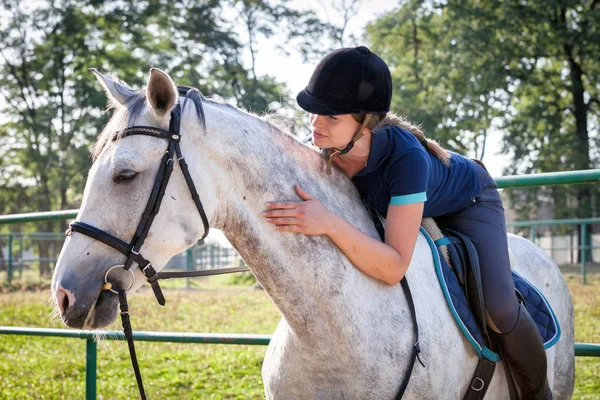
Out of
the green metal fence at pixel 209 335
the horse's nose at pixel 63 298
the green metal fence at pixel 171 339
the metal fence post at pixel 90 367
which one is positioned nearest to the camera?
the horse's nose at pixel 63 298

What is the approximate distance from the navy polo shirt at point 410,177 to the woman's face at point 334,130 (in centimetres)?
11

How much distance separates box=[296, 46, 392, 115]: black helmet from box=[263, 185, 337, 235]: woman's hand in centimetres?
37

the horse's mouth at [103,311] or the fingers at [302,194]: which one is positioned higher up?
the fingers at [302,194]

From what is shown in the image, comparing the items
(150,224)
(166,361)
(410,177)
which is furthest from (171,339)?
(166,361)

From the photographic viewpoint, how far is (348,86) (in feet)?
7.18

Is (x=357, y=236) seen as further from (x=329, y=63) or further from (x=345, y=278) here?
(x=329, y=63)

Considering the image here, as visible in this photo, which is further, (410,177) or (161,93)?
(410,177)

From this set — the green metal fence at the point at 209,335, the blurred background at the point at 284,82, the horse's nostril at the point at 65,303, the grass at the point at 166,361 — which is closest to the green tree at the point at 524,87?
the blurred background at the point at 284,82

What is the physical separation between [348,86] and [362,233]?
55 cm

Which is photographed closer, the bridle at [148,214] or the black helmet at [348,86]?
the bridle at [148,214]

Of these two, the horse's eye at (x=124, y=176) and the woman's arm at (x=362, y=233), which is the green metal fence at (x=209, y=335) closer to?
the horse's eye at (x=124, y=176)

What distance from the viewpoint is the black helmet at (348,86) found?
219 cm

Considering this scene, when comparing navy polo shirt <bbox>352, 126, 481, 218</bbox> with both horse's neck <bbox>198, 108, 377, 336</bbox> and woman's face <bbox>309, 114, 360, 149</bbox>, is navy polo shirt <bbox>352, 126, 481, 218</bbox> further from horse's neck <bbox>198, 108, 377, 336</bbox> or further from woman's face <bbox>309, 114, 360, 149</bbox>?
horse's neck <bbox>198, 108, 377, 336</bbox>

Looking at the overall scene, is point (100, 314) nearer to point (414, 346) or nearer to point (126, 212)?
point (126, 212)
